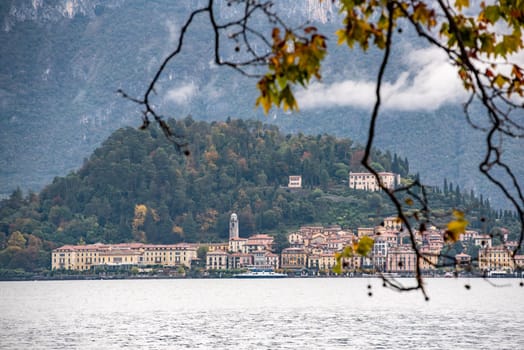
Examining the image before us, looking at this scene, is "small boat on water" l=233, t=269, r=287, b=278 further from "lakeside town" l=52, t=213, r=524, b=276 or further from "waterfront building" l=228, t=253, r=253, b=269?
"waterfront building" l=228, t=253, r=253, b=269

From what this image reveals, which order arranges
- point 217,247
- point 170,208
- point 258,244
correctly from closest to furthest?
point 258,244 < point 217,247 < point 170,208

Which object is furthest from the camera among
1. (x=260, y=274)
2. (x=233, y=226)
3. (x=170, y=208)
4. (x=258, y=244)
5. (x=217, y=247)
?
(x=170, y=208)

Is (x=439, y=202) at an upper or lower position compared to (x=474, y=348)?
upper

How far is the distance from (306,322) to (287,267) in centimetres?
11649

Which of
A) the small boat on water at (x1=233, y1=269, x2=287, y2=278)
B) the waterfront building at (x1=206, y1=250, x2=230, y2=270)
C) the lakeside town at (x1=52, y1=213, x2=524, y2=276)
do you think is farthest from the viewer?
the waterfront building at (x1=206, y1=250, x2=230, y2=270)

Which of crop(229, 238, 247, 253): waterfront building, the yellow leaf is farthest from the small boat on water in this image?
the yellow leaf

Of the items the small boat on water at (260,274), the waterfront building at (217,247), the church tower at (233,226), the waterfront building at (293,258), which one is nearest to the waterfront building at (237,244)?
the waterfront building at (217,247)

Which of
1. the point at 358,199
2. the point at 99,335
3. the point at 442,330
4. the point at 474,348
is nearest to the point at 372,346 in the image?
the point at 474,348

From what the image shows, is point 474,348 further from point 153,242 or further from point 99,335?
point 153,242

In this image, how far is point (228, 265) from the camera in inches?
7156

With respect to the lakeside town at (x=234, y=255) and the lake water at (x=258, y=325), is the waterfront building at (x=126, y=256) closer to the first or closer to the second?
the lakeside town at (x=234, y=255)

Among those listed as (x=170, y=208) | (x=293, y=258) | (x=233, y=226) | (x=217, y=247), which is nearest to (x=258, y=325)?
(x=293, y=258)

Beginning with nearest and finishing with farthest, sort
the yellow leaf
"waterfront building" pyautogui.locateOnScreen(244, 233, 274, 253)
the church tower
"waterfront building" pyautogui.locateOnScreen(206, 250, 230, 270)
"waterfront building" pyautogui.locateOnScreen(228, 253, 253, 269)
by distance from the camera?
the yellow leaf
"waterfront building" pyautogui.locateOnScreen(244, 233, 274, 253)
"waterfront building" pyautogui.locateOnScreen(206, 250, 230, 270)
"waterfront building" pyautogui.locateOnScreen(228, 253, 253, 269)
the church tower

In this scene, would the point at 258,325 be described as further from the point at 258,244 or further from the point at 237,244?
the point at 237,244
